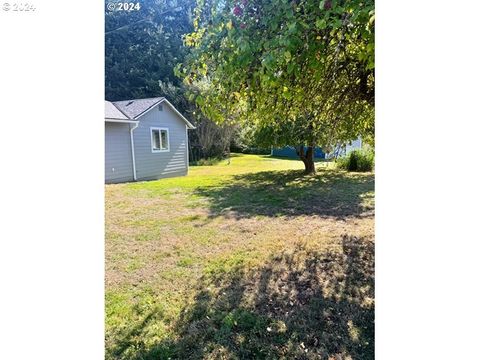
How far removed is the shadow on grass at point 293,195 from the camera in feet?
14.3

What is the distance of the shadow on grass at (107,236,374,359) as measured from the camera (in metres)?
1.48

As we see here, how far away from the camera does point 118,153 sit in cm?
644

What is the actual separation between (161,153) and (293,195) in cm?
400

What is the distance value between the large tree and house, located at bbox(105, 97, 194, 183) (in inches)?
170

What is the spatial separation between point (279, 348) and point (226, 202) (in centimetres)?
352

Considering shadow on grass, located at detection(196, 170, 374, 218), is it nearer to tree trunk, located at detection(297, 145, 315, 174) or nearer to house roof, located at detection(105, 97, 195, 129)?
tree trunk, located at detection(297, 145, 315, 174)

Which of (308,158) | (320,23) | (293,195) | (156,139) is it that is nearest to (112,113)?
(156,139)

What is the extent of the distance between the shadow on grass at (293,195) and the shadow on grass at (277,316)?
1791 millimetres

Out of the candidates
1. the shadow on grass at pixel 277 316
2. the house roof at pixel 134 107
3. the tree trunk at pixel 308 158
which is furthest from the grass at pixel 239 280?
the tree trunk at pixel 308 158

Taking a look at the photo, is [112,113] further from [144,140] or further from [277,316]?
[277,316]
